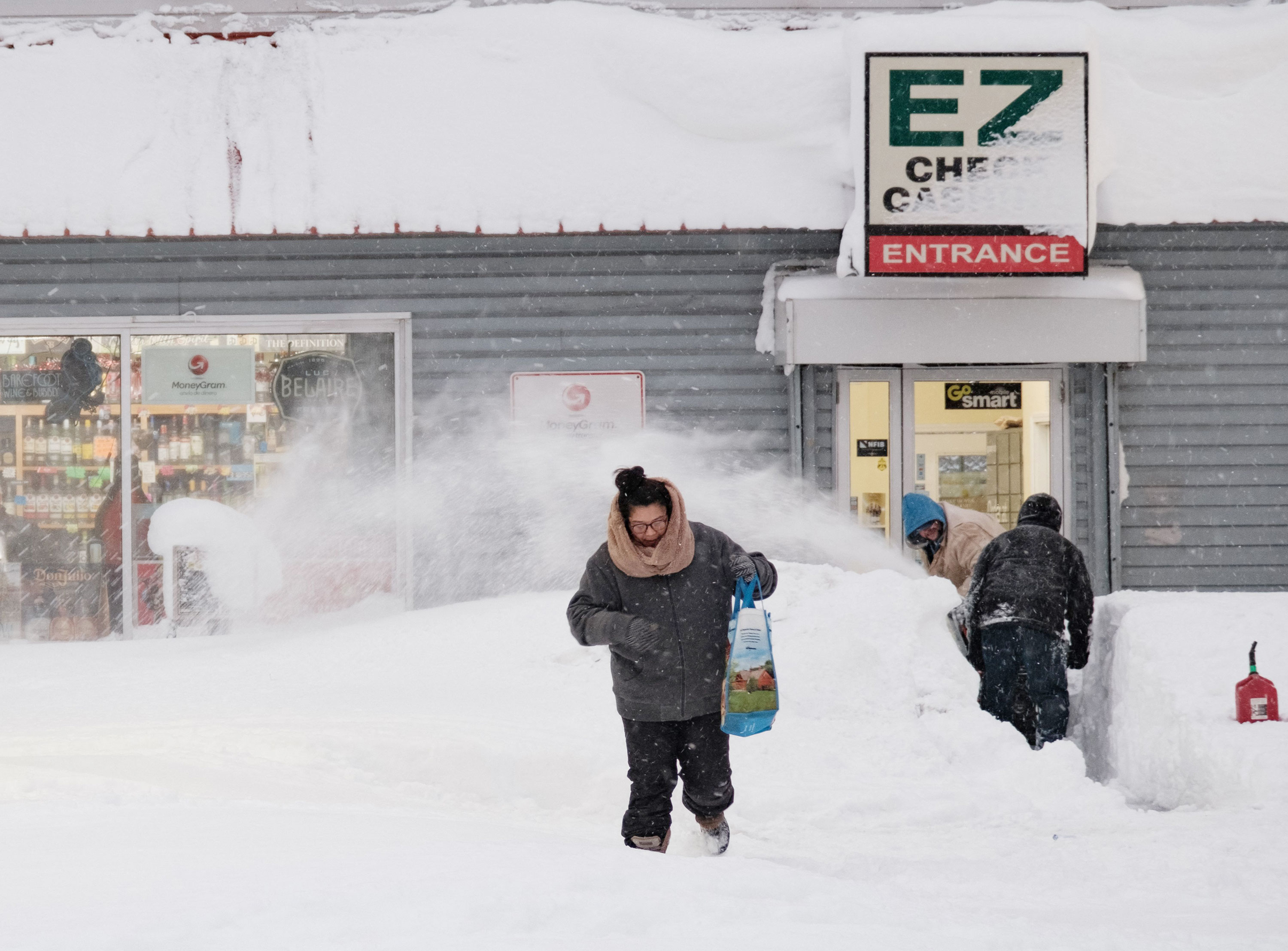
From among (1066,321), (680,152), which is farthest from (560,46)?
(1066,321)

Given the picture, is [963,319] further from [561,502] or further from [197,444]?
[197,444]

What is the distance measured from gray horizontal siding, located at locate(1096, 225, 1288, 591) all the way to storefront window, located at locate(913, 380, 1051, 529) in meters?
0.70

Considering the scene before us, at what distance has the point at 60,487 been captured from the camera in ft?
31.7

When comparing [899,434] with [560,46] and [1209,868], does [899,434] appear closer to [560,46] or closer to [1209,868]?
[560,46]

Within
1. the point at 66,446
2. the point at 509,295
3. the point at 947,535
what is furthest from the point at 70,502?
the point at 947,535

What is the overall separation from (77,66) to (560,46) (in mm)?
3723

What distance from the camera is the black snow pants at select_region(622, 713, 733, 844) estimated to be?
4270mm

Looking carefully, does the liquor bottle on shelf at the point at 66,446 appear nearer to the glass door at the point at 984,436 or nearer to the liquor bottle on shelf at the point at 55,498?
the liquor bottle on shelf at the point at 55,498

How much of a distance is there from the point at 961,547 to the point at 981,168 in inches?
113

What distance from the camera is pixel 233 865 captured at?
3.11 metres

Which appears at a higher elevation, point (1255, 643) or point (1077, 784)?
point (1255, 643)

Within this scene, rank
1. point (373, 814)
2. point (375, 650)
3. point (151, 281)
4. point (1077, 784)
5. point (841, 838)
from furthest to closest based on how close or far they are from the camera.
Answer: point (151, 281), point (375, 650), point (1077, 784), point (841, 838), point (373, 814)

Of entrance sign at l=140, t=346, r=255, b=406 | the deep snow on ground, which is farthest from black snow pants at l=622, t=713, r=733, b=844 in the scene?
entrance sign at l=140, t=346, r=255, b=406

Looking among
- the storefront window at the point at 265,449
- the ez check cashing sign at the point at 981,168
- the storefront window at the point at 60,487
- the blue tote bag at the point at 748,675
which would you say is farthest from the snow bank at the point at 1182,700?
the storefront window at the point at 60,487
